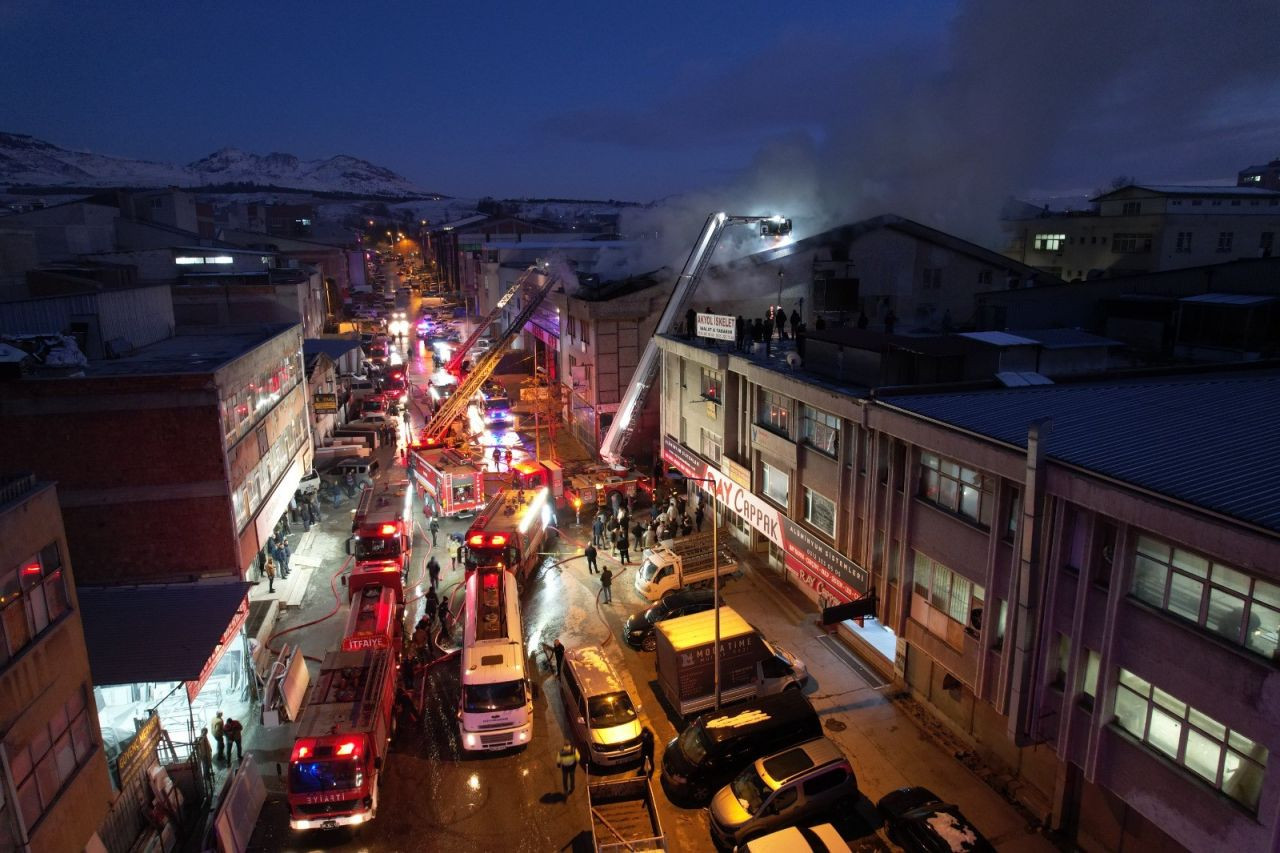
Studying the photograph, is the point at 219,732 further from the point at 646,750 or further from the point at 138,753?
the point at 646,750

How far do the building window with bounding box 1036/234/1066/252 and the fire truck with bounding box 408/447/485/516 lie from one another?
43.4m

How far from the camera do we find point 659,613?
893 inches

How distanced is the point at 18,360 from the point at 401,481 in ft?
42.7

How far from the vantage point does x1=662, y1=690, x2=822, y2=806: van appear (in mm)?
16141

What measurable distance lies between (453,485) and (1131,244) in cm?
4360

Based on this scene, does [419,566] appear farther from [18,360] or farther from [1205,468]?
[1205,468]

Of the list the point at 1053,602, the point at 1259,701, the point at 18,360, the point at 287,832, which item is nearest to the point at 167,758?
the point at 287,832

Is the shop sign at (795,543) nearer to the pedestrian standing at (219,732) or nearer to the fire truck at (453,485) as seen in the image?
the fire truck at (453,485)

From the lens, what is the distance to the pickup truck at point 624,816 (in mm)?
13484

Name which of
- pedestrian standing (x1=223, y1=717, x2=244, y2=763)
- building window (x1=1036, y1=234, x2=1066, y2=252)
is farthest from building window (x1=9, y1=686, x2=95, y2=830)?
building window (x1=1036, y1=234, x2=1066, y2=252)

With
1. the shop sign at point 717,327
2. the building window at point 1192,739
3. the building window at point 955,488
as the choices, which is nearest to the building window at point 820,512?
the building window at point 955,488

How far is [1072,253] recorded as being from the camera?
51500 millimetres

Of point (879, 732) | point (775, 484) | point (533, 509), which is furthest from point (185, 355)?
point (879, 732)

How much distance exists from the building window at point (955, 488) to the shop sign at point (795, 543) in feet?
10.0
